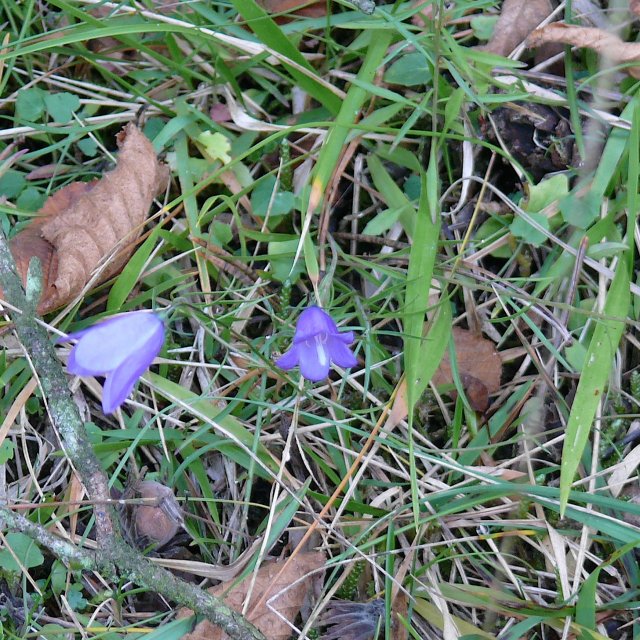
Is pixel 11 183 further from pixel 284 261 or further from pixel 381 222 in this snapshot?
pixel 381 222

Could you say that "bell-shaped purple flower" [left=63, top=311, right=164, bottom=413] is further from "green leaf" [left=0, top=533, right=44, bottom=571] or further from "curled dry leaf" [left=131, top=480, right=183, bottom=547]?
"green leaf" [left=0, top=533, right=44, bottom=571]

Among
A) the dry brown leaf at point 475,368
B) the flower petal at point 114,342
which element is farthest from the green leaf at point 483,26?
the flower petal at point 114,342

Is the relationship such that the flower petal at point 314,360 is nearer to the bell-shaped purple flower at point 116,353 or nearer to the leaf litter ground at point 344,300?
the leaf litter ground at point 344,300

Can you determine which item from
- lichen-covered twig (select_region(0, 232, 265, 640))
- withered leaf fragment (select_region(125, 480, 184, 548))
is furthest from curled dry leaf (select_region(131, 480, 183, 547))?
lichen-covered twig (select_region(0, 232, 265, 640))

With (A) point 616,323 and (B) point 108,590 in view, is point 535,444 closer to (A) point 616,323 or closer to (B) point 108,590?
(A) point 616,323

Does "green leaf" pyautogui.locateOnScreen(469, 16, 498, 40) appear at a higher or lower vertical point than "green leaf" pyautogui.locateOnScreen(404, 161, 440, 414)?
higher

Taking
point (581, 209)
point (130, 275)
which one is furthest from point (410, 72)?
point (130, 275)

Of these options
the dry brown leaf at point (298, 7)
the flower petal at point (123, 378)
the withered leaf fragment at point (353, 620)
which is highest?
the dry brown leaf at point (298, 7)
